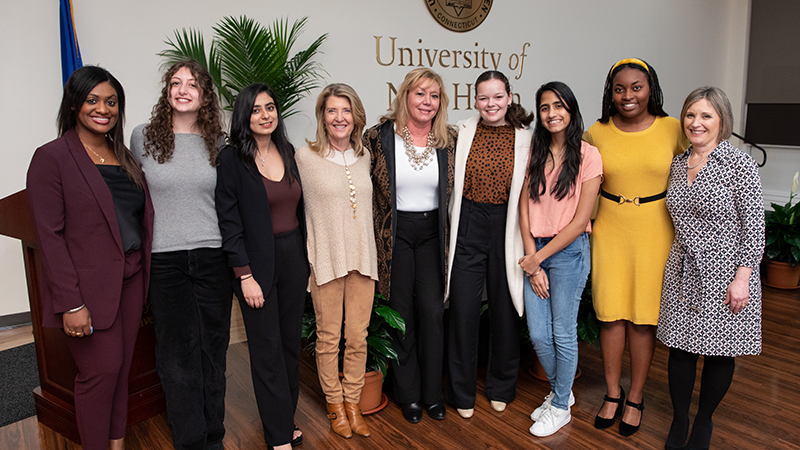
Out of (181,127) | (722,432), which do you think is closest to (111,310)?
(181,127)

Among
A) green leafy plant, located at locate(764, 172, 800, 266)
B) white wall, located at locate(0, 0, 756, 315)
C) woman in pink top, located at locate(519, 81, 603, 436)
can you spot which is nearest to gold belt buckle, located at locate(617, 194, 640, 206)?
woman in pink top, located at locate(519, 81, 603, 436)

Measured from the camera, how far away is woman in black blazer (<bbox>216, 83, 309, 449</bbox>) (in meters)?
2.10

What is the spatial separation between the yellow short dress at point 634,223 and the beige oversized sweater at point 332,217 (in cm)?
108

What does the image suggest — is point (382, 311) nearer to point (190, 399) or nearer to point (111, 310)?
point (190, 399)

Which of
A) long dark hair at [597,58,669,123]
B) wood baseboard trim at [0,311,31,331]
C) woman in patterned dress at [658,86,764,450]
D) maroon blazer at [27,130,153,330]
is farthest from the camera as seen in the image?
wood baseboard trim at [0,311,31,331]

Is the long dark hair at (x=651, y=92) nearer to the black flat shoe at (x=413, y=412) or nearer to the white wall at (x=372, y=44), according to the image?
the black flat shoe at (x=413, y=412)

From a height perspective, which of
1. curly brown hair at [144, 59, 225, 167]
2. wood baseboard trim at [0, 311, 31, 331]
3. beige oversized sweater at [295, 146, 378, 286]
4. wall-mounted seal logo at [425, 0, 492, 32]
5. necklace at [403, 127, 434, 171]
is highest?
wall-mounted seal logo at [425, 0, 492, 32]

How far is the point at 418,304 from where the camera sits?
2.59 metres

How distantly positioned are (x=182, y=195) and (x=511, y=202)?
1.41 metres

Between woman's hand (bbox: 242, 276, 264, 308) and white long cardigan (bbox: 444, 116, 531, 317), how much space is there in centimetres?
88

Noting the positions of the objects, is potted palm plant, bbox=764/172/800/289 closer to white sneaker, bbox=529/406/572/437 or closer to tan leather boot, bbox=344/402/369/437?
white sneaker, bbox=529/406/572/437

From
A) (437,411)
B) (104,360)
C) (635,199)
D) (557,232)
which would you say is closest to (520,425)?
(437,411)

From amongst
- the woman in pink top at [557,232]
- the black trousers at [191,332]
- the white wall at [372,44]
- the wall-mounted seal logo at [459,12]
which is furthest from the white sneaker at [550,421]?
the wall-mounted seal logo at [459,12]

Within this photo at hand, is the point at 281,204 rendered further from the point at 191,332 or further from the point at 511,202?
the point at 511,202
